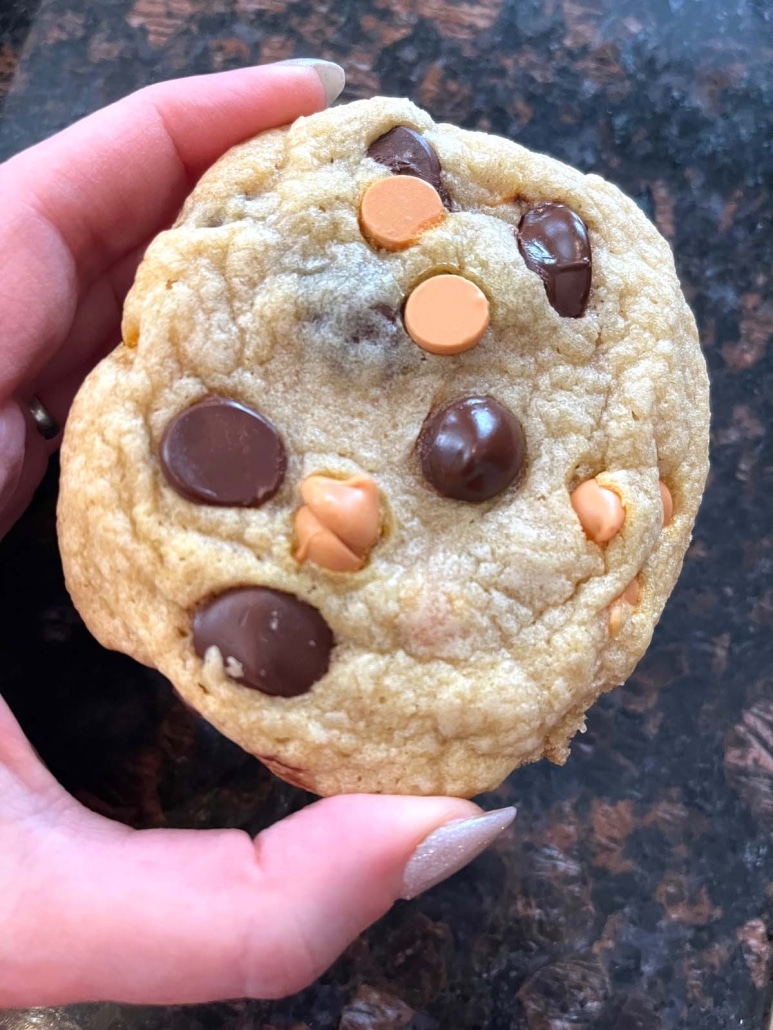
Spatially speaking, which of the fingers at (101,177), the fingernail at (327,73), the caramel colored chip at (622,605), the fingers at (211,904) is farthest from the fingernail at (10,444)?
the caramel colored chip at (622,605)

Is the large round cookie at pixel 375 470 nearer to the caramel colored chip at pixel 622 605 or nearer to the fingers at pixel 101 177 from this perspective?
the caramel colored chip at pixel 622 605

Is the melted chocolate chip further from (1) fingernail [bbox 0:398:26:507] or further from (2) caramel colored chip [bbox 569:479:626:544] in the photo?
(1) fingernail [bbox 0:398:26:507]

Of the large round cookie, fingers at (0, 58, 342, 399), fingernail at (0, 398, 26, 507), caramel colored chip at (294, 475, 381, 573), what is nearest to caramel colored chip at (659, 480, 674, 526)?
the large round cookie

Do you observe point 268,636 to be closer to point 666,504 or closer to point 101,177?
point 666,504

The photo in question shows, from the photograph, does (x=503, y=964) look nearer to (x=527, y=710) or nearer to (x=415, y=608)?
(x=527, y=710)

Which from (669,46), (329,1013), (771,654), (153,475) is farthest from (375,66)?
(329,1013)

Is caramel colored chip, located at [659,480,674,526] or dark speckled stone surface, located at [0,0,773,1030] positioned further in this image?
dark speckled stone surface, located at [0,0,773,1030]

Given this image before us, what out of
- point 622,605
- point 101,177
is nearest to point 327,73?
point 101,177
